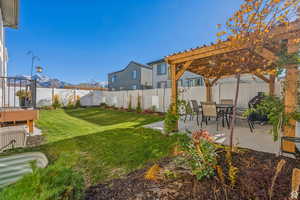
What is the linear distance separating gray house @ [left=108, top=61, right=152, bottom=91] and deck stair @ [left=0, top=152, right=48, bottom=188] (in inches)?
583

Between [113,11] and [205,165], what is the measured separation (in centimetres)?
980

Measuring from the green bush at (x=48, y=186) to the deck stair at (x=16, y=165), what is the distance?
197 centimetres

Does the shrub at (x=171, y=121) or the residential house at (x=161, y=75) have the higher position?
the residential house at (x=161, y=75)

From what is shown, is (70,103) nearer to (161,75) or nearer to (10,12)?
(10,12)

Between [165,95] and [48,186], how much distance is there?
864 centimetres

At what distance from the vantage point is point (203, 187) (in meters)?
1.66

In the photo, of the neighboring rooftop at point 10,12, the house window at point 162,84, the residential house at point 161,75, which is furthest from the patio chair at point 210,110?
the house window at point 162,84

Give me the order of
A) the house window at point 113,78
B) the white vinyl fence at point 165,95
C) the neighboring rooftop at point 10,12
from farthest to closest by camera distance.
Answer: the house window at point 113,78 < the white vinyl fence at point 165,95 < the neighboring rooftop at point 10,12

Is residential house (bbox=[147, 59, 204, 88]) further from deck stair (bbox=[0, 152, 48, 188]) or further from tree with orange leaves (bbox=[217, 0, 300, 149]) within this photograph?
deck stair (bbox=[0, 152, 48, 188])

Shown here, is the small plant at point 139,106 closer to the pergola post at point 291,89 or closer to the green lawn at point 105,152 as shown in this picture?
the green lawn at point 105,152

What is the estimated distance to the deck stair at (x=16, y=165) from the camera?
2734mm

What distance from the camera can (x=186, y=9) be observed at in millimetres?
6562

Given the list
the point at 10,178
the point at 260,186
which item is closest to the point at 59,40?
the point at 10,178

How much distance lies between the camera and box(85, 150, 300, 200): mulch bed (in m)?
1.51
